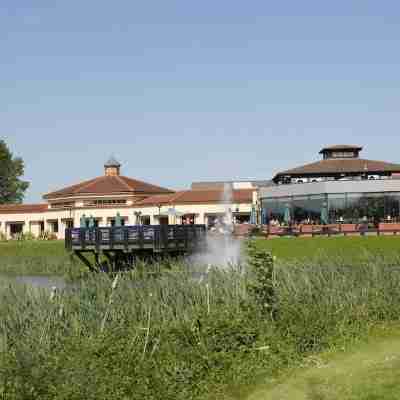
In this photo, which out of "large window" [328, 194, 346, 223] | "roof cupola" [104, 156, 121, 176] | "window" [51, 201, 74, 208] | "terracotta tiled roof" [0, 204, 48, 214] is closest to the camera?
"large window" [328, 194, 346, 223]

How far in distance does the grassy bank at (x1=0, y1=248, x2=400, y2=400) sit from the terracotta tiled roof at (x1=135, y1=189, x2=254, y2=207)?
1806 inches

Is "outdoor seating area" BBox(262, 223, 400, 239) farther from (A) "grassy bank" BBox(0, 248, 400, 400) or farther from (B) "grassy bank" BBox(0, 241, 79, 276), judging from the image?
(A) "grassy bank" BBox(0, 248, 400, 400)

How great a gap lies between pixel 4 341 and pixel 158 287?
4.51m

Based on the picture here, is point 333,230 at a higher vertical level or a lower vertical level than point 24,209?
lower

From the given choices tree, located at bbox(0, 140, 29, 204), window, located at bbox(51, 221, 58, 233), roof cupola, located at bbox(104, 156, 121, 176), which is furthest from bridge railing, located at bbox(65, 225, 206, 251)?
tree, located at bbox(0, 140, 29, 204)

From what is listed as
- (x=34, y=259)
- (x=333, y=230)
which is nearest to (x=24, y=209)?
(x=34, y=259)

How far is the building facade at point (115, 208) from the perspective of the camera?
6384cm

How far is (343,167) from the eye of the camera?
53438 millimetres

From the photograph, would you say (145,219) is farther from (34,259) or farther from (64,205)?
(34,259)

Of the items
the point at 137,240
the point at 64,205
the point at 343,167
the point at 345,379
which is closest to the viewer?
the point at 345,379

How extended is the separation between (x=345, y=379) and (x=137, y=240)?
2450 centimetres

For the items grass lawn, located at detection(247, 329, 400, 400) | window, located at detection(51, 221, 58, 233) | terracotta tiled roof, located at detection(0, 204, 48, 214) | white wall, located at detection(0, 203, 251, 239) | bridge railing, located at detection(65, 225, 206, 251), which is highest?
terracotta tiled roof, located at detection(0, 204, 48, 214)

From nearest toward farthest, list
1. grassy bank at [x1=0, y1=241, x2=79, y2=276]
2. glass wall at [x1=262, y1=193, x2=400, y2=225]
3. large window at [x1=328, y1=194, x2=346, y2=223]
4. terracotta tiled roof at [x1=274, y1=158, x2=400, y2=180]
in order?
1. grassy bank at [x1=0, y1=241, x2=79, y2=276]
2. glass wall at [x1=262, y1=193, x2=400, y2=225]
3. large window at [x1=328, y1=194, x2=346, y2=223]
4. terracotta tiled roof at [x1=274, y1=158, x2=400, y2=180]

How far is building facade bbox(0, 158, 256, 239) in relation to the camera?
209 feet
